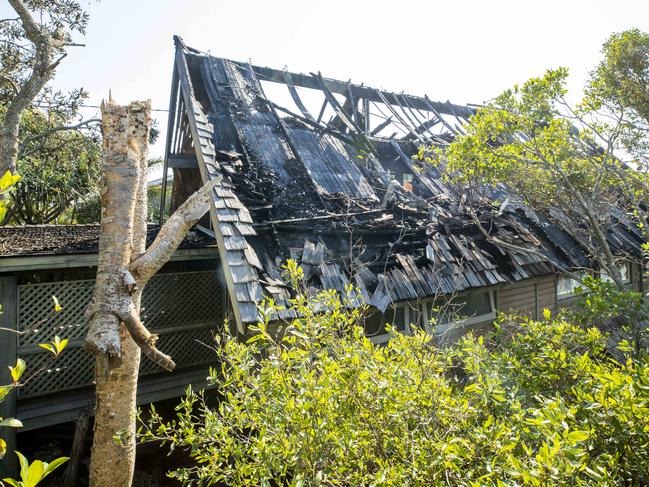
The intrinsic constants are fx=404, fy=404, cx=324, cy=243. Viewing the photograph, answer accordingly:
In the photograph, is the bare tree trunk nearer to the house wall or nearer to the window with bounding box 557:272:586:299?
the house wall

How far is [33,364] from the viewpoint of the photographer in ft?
22.2

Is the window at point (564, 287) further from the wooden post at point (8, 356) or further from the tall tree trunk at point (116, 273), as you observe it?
the wooden post at point (8, 356)

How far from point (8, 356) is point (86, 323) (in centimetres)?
112

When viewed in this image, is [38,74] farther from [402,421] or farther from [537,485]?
[537,485]

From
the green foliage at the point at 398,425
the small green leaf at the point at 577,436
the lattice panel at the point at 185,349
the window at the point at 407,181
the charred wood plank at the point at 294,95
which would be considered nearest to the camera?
the small green leaf at the point at 577,436

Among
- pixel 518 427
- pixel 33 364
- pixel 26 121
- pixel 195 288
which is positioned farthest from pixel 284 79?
pixel 518 427

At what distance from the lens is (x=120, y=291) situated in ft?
11.2

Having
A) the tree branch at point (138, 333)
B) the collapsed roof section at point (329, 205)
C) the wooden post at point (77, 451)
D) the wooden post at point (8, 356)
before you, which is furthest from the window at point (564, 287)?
the wooden post at point (8, 356)

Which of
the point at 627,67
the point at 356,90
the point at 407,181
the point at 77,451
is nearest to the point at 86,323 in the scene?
the point at 77,451

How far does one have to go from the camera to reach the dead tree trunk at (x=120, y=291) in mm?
3389

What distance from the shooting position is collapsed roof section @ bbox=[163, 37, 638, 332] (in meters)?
5.86

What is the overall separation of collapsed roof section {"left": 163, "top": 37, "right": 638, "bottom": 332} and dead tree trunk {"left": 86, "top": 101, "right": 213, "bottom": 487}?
4.93ft

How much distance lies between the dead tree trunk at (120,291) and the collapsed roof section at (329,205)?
1502 mm

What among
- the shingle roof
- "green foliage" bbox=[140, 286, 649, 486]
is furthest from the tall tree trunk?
the shingle roof
